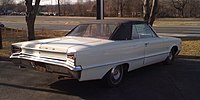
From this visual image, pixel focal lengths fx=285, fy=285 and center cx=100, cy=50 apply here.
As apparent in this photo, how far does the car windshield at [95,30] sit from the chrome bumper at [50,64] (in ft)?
4.75

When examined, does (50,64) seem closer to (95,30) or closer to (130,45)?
(95,30)

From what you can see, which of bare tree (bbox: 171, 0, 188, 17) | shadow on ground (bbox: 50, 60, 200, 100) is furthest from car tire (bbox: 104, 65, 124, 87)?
bare tree (bbox: 171, 0, 188, 17)

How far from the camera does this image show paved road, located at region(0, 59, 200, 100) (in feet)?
17.7

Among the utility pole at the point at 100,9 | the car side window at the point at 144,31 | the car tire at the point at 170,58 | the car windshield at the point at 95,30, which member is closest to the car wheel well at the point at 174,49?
the car tire at the point at 170,58

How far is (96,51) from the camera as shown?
17.9 feet

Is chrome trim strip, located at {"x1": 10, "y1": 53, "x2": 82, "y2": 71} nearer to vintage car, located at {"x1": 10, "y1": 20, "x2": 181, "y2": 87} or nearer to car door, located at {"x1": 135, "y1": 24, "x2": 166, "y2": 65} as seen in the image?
vintage car, located at {"x1": 10, "y1": 20, "x2": 181, "y2": 87}

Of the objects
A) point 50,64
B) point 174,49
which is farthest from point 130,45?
point 174,49

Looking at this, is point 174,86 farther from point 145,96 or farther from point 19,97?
point 19,97

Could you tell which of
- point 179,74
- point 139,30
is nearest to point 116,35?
point 139,30

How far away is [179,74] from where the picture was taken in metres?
7.29

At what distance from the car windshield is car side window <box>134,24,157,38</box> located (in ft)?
2.39

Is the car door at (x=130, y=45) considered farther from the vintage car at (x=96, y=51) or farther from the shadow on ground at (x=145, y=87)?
the shadow on ground at (x=145, y=87)

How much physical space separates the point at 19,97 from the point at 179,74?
13.4 feet

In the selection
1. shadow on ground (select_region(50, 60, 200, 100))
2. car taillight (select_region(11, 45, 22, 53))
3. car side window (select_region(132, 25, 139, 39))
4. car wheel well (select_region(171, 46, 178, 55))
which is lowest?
shadow on ground (select_region(50, 60, 200, 100))
